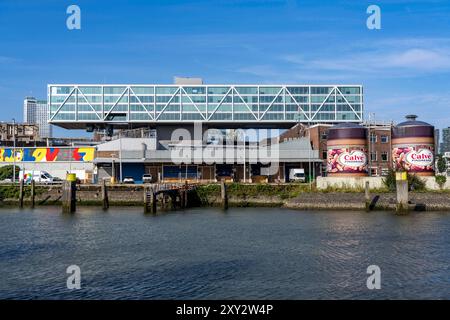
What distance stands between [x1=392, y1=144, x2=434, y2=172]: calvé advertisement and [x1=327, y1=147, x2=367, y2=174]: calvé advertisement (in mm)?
4356

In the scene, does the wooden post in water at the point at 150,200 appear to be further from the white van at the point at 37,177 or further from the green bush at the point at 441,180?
the green bush at the point at 441,180

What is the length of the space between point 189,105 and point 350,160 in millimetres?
60303

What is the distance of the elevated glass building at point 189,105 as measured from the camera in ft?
390

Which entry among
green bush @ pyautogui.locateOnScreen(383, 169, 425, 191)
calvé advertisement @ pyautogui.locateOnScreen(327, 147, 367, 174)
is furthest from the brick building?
green bush @ pyautogui.locateOnScreen(383, 169, 425, 191)

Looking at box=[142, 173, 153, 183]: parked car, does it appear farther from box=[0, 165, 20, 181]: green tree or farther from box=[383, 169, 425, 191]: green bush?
box=[383, 169, 425, 191]: green bush

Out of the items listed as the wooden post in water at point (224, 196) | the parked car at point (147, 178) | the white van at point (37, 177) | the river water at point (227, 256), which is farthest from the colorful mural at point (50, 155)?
the river water at point (227, 256)

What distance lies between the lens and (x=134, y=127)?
123938 millimetres

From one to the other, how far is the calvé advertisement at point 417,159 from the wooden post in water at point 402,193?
421 inches

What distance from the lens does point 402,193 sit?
54938 mm

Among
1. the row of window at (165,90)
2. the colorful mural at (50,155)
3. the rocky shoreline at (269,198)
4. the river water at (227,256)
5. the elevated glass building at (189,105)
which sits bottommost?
the river water at (227,256)

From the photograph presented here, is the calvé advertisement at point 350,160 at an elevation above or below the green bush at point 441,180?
above

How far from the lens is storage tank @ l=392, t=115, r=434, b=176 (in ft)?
215

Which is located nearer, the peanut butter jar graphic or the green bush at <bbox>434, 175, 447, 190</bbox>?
the green bush at <bbox>434, 175, 447, 190</bbox>

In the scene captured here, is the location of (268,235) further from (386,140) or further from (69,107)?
(69,107)
